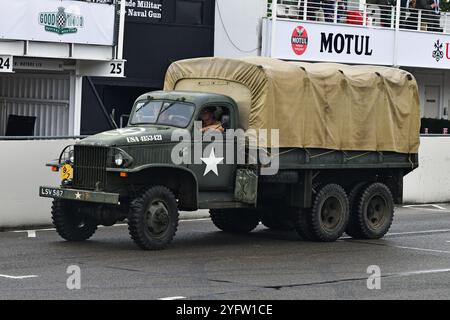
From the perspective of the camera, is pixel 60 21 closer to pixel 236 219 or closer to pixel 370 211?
pixel 236 219

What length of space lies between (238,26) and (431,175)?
27.4 ft

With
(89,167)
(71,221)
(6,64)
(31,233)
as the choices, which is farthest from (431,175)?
(89,167)

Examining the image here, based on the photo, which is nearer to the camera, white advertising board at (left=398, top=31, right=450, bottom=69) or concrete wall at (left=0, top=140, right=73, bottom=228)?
concrete wall at (left=0, top=140, right=73, bottom=228)

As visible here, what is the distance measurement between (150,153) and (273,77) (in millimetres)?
2534

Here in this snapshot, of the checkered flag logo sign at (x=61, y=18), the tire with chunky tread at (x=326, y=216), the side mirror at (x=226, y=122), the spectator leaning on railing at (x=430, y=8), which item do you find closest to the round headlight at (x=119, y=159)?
the side mirror at (x=226, y=122)

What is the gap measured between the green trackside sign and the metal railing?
717 centimetres

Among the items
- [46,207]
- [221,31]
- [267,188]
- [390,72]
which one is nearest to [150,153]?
[267,188]

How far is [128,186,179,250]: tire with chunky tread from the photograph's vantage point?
16.0 meters

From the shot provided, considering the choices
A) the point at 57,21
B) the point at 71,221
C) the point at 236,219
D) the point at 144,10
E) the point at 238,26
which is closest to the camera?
the point at 71,221

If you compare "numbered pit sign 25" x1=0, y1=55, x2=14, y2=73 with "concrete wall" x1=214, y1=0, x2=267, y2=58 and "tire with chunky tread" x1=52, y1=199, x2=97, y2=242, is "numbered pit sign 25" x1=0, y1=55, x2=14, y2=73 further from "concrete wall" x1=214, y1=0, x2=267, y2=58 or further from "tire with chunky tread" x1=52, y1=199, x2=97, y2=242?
"concrete wall" x1=214, y1=0, x2=267, y2=58

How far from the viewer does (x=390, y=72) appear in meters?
19.6

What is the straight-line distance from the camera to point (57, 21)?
2555cm

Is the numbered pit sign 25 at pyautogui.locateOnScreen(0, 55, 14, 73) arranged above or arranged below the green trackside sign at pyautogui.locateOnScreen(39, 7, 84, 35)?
below

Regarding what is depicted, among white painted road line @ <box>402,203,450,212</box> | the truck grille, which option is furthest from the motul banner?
the truck grille
